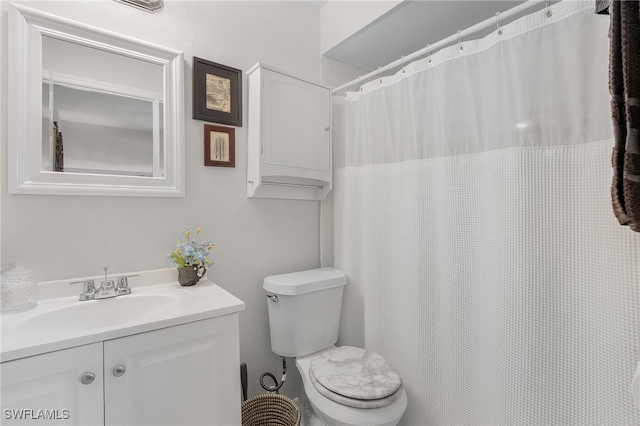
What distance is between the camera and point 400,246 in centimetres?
148

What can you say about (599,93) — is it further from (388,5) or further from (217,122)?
(217,122)

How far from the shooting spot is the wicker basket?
A: 1.37 meters

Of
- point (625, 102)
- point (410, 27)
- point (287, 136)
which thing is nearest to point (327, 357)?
point (287, 136)

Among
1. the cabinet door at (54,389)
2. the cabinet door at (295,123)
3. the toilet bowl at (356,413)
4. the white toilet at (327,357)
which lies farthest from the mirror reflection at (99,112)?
the toilet bowl at (356,413)

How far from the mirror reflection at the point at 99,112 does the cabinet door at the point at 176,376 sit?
747 mm

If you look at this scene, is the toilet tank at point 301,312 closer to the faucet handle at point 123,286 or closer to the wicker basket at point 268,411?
the wicker basket at point 268,411

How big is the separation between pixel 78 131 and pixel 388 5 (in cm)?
151

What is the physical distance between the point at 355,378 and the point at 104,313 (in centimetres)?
102

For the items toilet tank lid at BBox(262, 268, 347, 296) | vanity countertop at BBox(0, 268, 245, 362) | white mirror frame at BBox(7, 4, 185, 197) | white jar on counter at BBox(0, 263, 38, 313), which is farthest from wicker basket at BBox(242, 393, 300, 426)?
white mirror frame at BBox(7, 4, 185, 197)

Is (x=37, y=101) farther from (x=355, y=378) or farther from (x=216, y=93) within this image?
(x=355, y=378)

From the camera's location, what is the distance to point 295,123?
1.62m

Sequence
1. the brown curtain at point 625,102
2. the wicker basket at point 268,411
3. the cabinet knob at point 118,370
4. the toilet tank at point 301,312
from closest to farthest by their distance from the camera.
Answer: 1. the brown curtain at point 625,102
2. the cabinet knob at point 118,370
3. the wicker basket at point 268,411
4. the toilet tank at point 301,312

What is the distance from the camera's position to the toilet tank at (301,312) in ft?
4.85

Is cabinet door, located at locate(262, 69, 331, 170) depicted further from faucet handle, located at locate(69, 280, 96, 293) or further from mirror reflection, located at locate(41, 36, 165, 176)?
faucet handle, located at locate(69, 280, 96, 293)
